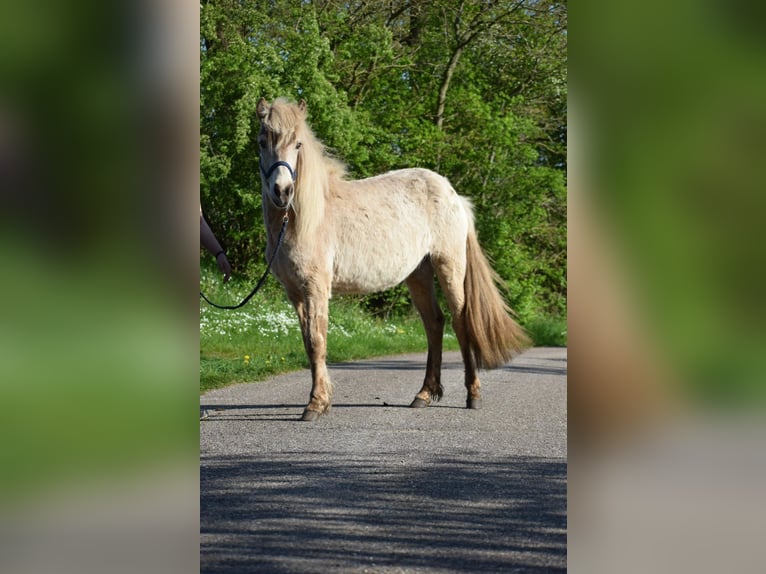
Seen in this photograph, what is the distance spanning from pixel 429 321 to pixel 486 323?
0.48m

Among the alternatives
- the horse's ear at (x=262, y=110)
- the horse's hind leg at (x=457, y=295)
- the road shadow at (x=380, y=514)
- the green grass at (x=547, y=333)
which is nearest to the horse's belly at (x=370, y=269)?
the horse's hind leg at (x=457, y=295)

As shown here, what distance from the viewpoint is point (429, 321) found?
7586mm

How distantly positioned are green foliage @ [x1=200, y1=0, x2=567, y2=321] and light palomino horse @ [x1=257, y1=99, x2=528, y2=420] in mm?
6898

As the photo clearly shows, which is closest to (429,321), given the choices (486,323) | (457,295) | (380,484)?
(457,295)

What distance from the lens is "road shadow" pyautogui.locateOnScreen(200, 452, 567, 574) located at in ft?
9.51

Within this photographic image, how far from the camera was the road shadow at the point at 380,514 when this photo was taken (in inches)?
114
